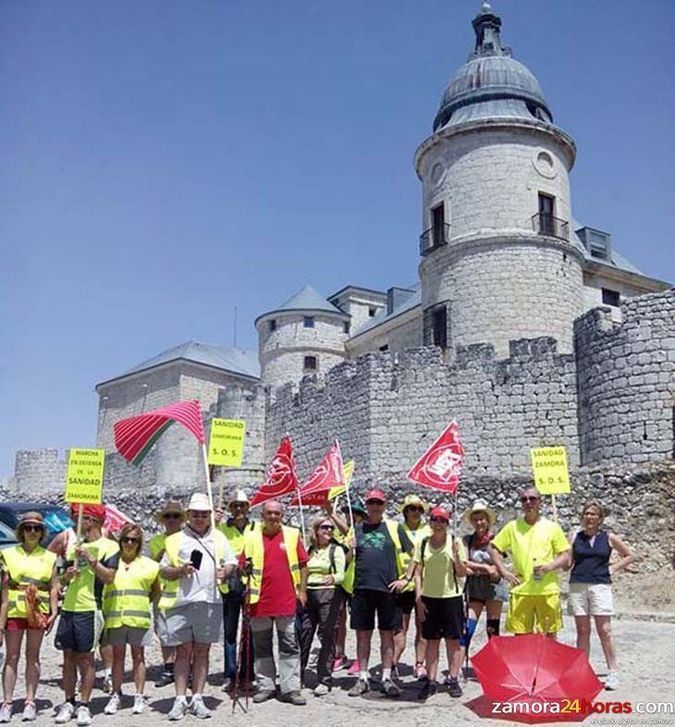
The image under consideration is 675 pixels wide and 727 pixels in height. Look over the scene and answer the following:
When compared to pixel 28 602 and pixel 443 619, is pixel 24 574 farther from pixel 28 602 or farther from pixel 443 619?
pixel 443 619

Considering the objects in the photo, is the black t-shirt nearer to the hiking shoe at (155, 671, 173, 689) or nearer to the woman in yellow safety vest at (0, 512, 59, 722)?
the hiking shoe at (155, 671, 173, 689)

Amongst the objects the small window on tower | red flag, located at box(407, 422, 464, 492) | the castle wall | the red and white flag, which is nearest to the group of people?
red flag, located at box(407, 422, 464, 492)

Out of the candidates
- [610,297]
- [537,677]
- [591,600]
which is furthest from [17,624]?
[610,297]

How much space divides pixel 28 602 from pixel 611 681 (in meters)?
4.96

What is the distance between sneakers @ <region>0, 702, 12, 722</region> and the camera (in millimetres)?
6879

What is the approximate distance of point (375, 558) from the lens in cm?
769

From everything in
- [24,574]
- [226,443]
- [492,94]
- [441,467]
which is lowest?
[24,574]

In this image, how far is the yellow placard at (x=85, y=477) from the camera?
26.8 ft

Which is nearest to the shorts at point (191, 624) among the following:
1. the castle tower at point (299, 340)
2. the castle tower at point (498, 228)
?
the castle tower at point (498, 228)

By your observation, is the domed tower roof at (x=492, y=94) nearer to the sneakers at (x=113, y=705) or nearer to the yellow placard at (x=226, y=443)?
the yellow placard at (x=226, y=443)

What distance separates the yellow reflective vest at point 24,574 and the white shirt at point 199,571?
0.99 meters

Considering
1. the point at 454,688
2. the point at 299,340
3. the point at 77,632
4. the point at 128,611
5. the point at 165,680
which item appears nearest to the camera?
the point at 77,632

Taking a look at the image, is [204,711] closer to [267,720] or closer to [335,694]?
[267,720]

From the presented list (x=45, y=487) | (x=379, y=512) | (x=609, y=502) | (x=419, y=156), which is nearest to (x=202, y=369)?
(x=45, y=487)
